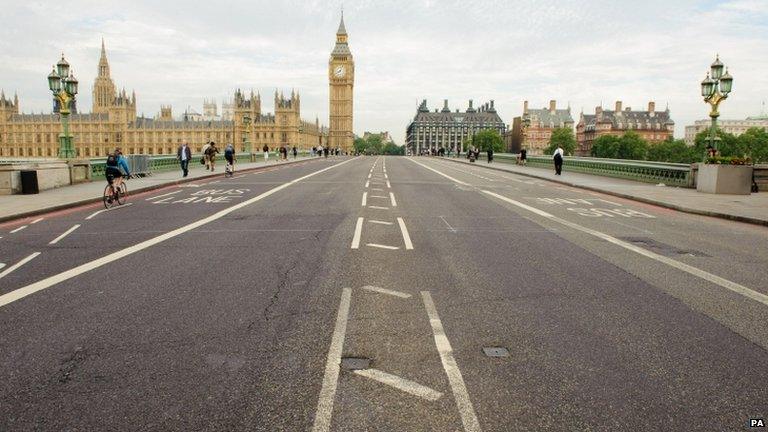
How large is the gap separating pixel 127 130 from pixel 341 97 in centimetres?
6827

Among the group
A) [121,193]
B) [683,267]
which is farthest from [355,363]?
[121,193]

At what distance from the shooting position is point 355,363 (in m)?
4.34

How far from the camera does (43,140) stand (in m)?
150

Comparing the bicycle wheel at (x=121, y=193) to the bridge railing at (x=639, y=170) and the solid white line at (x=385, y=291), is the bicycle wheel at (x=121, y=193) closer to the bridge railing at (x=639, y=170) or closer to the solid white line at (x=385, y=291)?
the solid white line at (x=385, y=291)

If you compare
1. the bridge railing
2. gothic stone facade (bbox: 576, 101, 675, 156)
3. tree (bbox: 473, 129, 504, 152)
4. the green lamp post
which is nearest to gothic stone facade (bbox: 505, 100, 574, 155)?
tree (bbox: 473, 129, 504, 152)

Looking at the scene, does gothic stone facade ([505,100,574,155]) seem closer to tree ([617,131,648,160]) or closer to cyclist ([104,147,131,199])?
tree ([617,131,648,160])

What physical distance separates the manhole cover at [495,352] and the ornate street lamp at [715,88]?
21515 millimetres

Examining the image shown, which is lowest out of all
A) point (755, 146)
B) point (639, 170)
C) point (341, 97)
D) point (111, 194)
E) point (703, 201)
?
point (703, 201)

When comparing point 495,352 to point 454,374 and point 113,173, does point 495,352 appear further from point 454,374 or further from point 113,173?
point 113,173

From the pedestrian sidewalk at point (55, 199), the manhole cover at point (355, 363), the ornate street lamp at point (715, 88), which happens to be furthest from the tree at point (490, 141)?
the manhole cover at point (355, 363)

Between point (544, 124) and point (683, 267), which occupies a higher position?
point (544, 124)

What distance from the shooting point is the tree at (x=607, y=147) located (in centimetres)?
12835

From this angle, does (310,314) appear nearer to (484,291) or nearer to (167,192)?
(484,291)

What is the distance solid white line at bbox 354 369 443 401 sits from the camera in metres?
3.82
